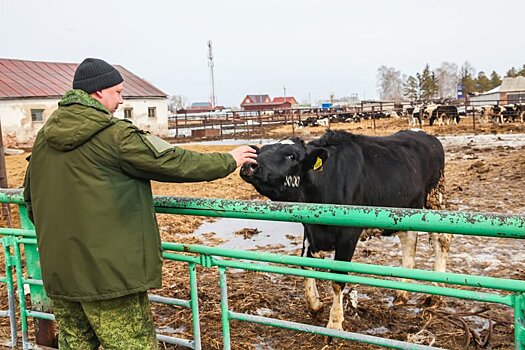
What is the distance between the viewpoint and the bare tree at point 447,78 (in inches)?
4857

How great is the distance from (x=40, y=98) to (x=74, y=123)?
27732 mm

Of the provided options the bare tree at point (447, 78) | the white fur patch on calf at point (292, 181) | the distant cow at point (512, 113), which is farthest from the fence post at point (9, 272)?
the bare tree at point (447, 78)

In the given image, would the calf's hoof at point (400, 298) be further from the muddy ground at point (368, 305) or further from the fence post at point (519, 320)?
the fence post at point (519, 320)

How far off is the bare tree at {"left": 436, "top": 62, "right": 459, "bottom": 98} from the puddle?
12005cm

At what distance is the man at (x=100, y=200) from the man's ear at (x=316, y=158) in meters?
1.73

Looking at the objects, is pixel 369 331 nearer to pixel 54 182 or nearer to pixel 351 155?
pixel 351 155

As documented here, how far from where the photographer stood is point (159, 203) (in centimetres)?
246

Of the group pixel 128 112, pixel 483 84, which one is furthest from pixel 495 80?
pixel 128 112

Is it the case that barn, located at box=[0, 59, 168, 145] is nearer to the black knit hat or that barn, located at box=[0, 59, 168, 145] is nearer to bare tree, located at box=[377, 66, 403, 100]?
the black knit hat

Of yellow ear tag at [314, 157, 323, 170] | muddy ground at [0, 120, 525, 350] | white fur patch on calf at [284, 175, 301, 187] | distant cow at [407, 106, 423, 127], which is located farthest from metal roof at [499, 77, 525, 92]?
yellow ear tag at [314, 157, 323, 170]

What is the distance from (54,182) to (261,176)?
1.86m

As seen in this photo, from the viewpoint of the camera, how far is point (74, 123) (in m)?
2.08

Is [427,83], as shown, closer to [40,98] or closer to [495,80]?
[495,80]

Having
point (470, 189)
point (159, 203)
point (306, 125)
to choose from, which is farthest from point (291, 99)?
point (159, 203)
